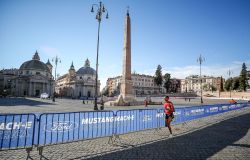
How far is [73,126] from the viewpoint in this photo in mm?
7016

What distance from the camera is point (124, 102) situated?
3275 centimetres

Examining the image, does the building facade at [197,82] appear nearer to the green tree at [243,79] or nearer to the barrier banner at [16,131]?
the green tree at [243,79]

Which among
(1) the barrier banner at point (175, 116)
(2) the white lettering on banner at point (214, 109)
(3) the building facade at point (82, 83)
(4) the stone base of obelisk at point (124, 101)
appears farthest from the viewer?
(3) the building facade at point (82, 83)

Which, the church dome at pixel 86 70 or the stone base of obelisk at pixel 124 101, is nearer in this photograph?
the stone base of obelisk at pixel 124 101

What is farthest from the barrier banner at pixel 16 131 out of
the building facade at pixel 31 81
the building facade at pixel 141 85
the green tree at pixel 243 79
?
the building facade at pixel 141 85

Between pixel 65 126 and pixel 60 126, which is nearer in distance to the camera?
pixel 60 126

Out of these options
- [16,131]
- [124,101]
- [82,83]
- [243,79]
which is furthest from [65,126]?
[82,83]

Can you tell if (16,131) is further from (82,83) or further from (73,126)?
(82,83)

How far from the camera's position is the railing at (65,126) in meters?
5.75

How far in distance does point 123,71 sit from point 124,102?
5.25m

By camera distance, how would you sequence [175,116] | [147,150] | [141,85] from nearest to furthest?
[147,150], [175,116], [141,85]

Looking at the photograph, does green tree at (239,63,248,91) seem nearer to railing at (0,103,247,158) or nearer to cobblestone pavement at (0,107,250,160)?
cobblestone pavement at (0,107,250,160)

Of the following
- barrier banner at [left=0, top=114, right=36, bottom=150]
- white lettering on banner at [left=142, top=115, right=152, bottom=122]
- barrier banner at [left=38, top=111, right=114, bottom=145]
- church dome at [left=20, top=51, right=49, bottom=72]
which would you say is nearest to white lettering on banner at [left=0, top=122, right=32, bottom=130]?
barrier banner at [left=0, top=114, right=36, bottom=150]

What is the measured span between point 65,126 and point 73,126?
0.99 feet
